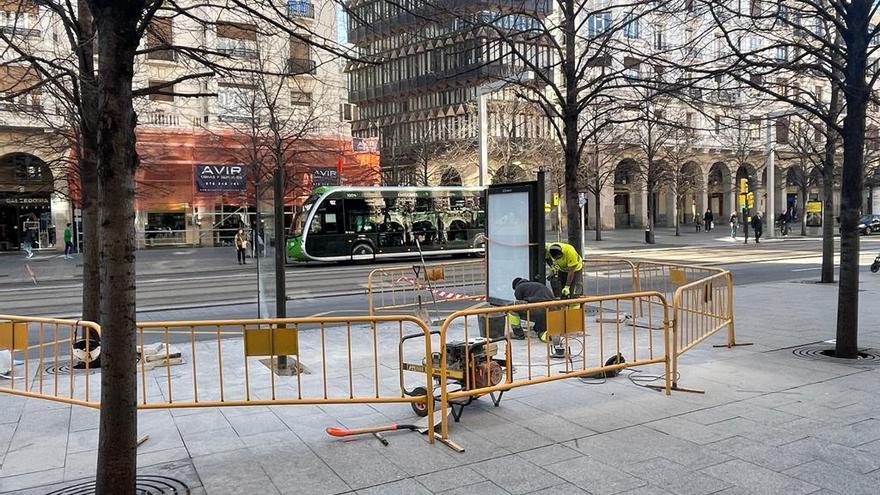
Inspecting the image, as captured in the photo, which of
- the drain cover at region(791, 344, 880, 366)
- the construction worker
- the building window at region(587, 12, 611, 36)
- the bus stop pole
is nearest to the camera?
the drain cover at region(791, 344, 880, 366)

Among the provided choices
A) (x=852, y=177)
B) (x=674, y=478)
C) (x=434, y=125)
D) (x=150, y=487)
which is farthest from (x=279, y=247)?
(x=434, y=125)

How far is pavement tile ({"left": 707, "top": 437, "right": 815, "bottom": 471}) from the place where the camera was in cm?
482

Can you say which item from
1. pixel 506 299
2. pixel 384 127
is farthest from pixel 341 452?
pixel 384 127

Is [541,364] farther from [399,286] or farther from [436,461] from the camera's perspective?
[399,286]

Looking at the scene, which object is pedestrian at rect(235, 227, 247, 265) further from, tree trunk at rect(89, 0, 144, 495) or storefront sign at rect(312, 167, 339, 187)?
tree trunk at rect(89, 0, 144, 495)

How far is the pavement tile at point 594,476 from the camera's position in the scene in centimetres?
445

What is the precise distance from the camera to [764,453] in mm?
5020

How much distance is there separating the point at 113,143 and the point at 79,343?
6111mm

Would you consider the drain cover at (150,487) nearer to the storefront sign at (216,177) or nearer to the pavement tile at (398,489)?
the pavement tile at (398,489)

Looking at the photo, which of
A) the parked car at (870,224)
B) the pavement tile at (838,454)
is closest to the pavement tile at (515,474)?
the pavement tile at (838,454)

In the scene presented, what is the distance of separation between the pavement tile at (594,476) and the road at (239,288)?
9368 mm

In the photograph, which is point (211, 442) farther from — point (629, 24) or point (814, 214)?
point (814, 214)

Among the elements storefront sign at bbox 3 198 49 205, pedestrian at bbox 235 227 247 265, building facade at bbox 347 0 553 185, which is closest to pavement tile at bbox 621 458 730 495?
pedestrian at bbox 235 227 247 265

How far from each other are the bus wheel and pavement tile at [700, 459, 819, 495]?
79.7ft
